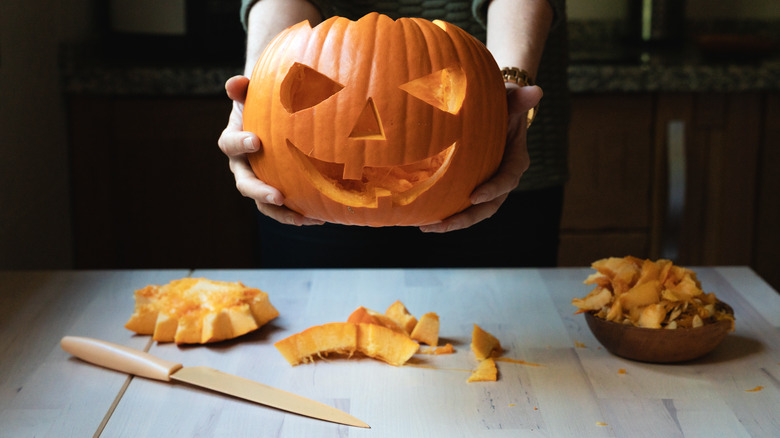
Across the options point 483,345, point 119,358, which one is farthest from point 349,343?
A: point 119,358

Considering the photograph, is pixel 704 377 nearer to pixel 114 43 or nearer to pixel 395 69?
pixel 395 69

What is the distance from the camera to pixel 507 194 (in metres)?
1.12

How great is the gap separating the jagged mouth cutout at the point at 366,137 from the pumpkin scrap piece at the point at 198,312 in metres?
0.27

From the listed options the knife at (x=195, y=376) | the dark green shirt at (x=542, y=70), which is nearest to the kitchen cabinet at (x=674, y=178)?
the dark green shirt at (x=542, y=70)

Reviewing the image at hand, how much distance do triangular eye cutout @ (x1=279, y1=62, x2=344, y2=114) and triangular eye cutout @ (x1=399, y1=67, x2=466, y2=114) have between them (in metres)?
0.09

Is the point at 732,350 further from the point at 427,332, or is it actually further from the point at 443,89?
the point at 443,89

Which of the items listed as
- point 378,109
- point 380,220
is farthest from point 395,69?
point 380,220

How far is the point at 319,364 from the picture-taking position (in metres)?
0.97

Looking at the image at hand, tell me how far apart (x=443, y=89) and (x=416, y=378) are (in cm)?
34

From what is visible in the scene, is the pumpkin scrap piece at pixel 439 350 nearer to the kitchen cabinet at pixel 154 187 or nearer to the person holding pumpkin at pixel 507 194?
the person holding pumpkin at pixel 507 194

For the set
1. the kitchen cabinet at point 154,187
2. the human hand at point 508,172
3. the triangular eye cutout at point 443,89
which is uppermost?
the triangular eye cutout at point 443,89

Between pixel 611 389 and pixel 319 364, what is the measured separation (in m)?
0.35

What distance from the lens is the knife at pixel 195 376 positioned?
33.4 inches

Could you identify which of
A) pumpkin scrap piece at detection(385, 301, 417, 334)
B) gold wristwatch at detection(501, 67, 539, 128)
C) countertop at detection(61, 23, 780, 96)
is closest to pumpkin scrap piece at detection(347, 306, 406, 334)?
pumpkin scrap piece at detection(385, 301, 417, 334)
